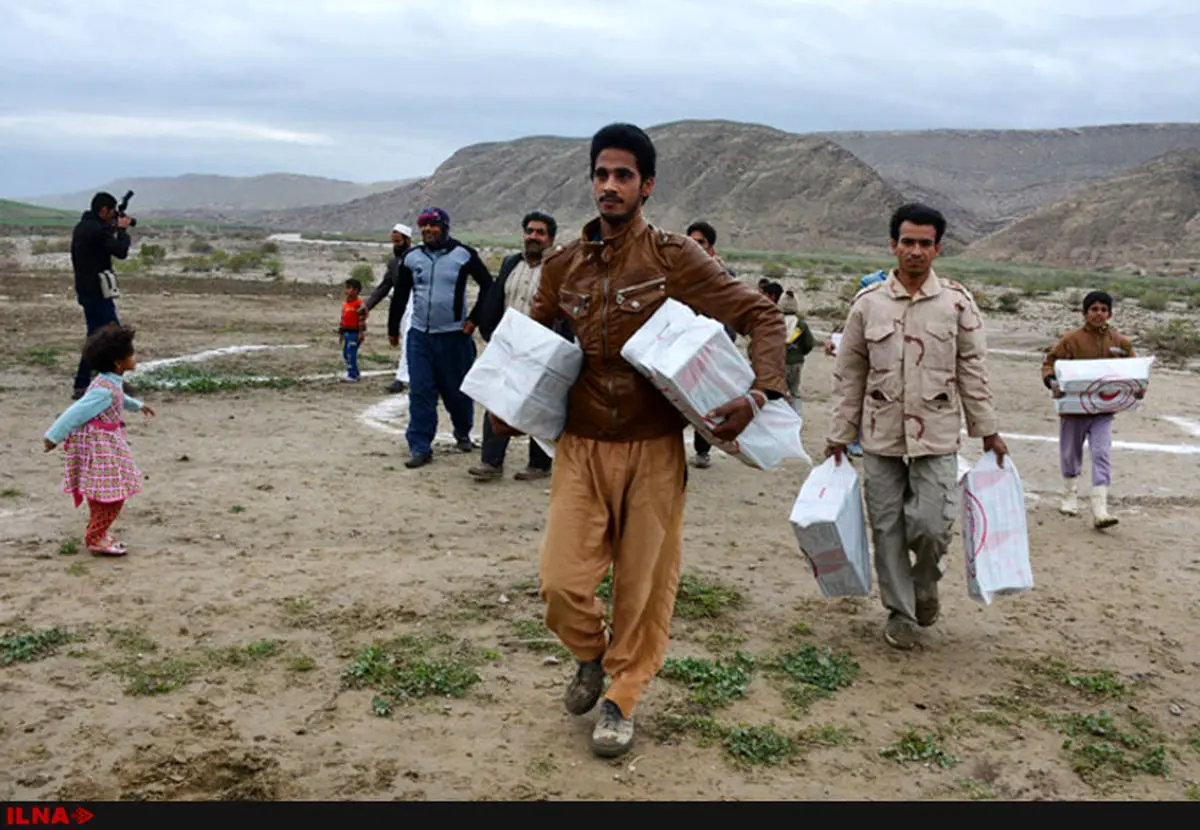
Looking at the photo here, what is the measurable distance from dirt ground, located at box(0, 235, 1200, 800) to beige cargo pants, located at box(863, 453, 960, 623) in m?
0.30

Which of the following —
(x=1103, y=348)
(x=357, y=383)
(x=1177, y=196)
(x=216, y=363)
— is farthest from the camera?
(x=1177, y=196)

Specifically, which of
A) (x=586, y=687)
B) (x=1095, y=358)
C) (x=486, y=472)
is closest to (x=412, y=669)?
(x=586, y=687)

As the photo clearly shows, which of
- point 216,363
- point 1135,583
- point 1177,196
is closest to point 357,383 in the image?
point 216,363

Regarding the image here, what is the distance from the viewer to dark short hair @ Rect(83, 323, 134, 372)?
581 centimetres

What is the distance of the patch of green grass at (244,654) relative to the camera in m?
4.52

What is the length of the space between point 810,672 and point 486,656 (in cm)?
140

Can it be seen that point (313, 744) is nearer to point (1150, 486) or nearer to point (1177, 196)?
point (1150, 486)

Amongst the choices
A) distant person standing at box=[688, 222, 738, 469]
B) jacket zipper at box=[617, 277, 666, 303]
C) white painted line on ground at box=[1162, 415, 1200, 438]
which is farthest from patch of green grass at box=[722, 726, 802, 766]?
white painted line on ground at box=[1162, 415, 1200, 438]

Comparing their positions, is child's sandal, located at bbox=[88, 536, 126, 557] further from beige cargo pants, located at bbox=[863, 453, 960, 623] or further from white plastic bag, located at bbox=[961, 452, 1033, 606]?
white plastic bag, located at bbox=[961, 452, 1033, 606]

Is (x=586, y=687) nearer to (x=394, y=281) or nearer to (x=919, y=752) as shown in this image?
(x=919, y=752)

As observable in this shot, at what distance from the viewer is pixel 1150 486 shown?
8789 mm

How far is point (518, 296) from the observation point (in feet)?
25.8

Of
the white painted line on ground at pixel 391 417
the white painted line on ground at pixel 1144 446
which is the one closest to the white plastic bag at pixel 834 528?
the white painted line on ground at pixel 391 417

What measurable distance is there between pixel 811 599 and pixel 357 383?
25.1 feet
